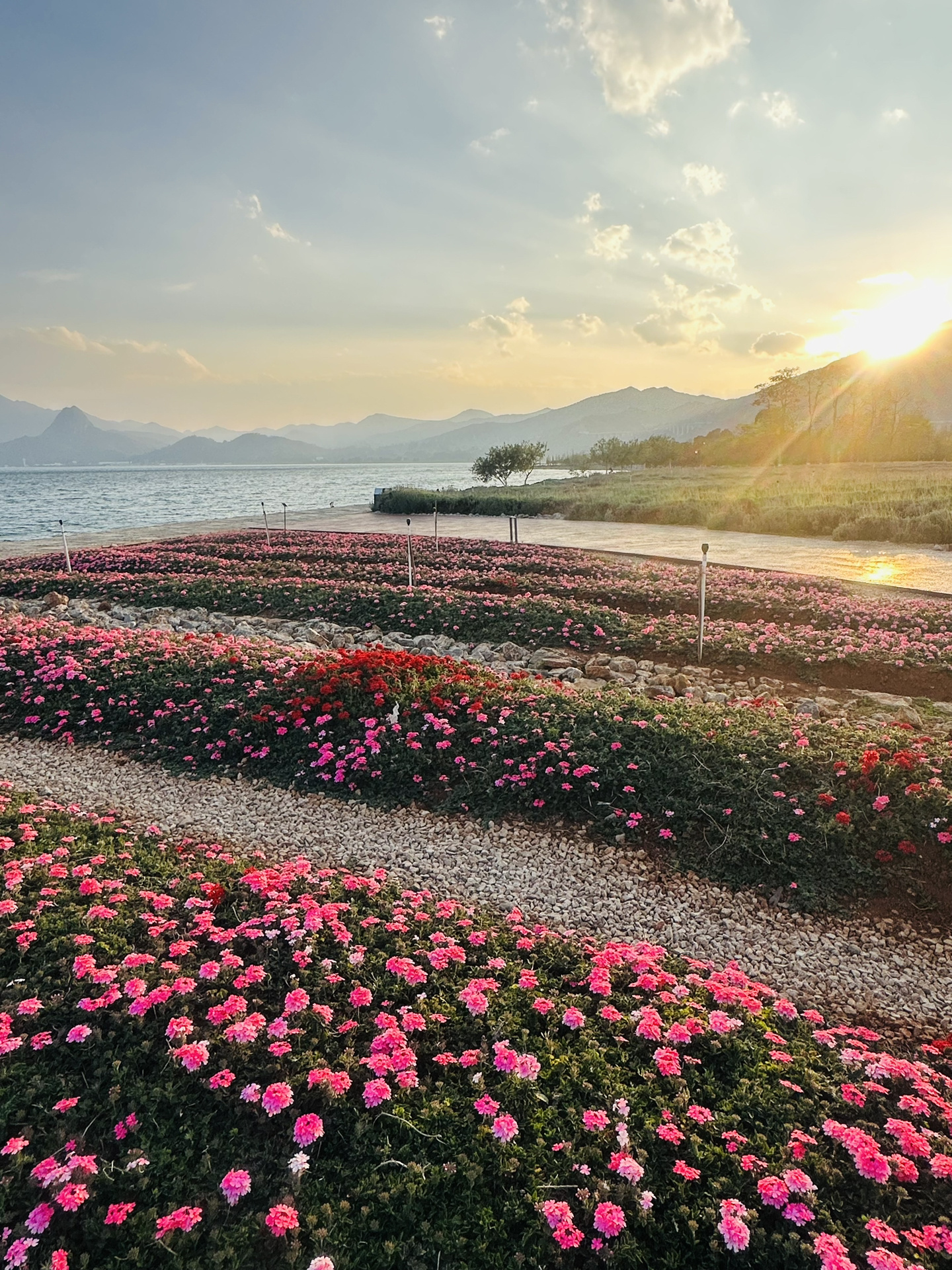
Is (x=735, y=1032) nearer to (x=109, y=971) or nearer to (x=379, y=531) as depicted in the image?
(x=109, y=971)

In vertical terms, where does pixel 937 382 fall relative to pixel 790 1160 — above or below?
above

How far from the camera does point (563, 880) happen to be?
6070 mm

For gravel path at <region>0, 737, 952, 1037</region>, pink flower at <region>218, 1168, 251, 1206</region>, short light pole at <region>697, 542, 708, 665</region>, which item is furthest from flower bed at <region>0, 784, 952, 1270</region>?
short light pole at <region>697, 542, 708, 665</region>

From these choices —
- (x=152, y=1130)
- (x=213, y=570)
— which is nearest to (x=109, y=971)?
(x=152, y=1130)

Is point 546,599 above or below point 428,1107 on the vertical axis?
above

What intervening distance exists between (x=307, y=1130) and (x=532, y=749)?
16.2 feet

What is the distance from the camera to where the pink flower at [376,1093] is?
331 centimetres

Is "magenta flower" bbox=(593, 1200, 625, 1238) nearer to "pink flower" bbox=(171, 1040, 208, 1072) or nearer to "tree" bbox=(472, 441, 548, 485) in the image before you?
"pink flower" bbox=(171, 1040, 208, 1072)

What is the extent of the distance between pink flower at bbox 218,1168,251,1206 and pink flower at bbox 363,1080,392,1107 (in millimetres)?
596

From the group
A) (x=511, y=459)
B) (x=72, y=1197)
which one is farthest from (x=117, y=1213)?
(x=511, y=459)

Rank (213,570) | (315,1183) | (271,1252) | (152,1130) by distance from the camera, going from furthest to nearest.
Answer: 1. (213,570)
2. (152,1130)
3. (315,1183)
4. (271,1252)

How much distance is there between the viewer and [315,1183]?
3020 millimetres

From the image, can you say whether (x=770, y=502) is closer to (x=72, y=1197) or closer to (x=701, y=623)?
(x=701, y=623)

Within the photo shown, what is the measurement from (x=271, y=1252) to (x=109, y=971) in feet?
6.37
